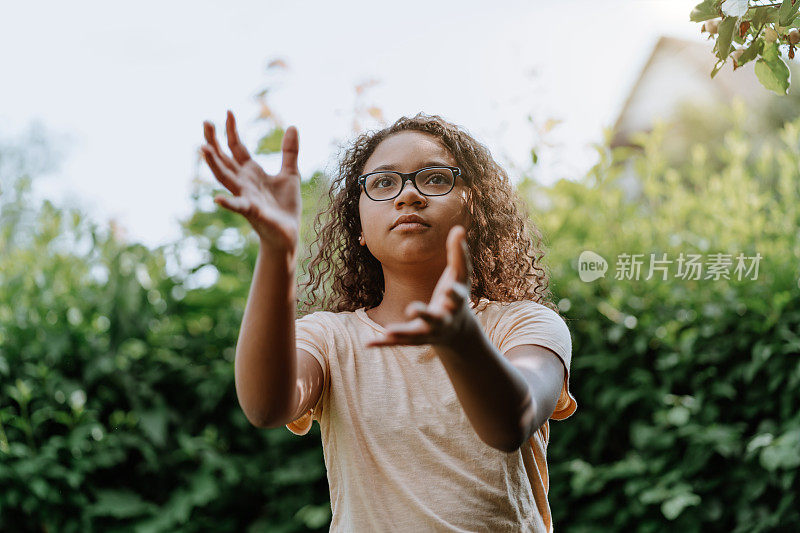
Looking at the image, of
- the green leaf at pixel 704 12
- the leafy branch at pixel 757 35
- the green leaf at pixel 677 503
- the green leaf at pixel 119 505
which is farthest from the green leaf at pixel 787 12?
the green leaf at pixel 119 505

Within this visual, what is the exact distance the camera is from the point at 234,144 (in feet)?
4.50

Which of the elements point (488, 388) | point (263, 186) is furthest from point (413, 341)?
point (263, 186)

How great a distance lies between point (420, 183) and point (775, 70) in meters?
0.77

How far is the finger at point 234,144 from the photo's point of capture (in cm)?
137

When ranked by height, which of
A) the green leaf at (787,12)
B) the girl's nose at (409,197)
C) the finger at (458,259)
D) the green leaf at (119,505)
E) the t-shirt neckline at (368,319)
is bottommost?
the green leaf at (119,505)

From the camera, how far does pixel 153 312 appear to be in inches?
152

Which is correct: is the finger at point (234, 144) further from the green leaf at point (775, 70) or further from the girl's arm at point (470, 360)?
the green leaf at point (775, 70)

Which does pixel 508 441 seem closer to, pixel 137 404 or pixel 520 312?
pixel 520 312

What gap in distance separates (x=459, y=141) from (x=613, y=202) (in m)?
2.16

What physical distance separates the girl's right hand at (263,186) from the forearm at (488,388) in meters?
0.33

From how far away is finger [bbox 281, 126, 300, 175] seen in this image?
134 cm

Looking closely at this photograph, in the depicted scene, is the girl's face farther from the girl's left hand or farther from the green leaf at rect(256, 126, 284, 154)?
the green leaf at rect(256, 126, 284, 154)

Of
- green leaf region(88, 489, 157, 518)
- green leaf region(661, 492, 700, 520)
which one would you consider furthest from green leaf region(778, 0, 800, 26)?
green leaf region(88, 489, 157, 518)

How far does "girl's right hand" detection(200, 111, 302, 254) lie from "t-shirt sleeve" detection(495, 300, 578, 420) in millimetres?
509
